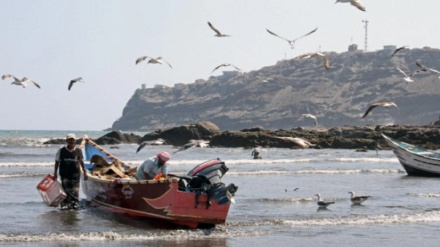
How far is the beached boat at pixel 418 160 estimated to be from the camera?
32.7m

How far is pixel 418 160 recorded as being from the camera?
33.3 m

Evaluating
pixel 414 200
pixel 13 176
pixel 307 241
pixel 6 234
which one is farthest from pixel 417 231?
pixel 13 176

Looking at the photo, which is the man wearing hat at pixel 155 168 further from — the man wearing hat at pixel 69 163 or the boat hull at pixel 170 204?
the man wearing hat at pixel 69 163

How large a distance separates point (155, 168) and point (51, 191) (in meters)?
2.71

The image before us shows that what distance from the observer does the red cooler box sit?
18.9m

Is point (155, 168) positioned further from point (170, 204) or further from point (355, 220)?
point (355, 220)

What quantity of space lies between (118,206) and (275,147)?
46610 mm

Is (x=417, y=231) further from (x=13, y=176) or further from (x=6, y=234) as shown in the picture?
(x=13, y=176)

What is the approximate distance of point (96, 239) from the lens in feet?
51.7

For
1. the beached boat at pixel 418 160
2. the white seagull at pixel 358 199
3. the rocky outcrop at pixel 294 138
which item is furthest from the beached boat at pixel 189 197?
the rocky outcrop at pixel 294 138

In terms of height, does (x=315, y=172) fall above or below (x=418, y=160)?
below

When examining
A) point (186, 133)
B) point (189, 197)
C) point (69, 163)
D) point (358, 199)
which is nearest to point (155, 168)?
point (189, 197)

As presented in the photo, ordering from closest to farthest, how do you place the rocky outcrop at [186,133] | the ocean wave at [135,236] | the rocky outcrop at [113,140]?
the ocean wave at [135,236] < the rocky outcrop at [186,133] < the rocky outcrop at [113,140]

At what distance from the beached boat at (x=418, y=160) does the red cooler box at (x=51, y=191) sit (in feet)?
58.5
